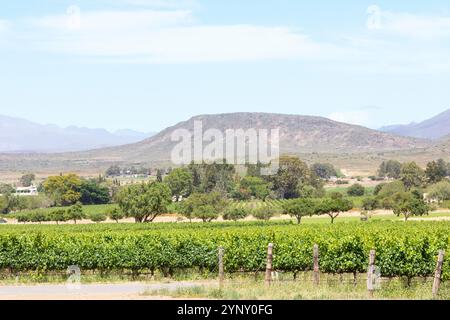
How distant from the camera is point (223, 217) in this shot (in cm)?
12269

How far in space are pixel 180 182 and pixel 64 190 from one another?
2370cm

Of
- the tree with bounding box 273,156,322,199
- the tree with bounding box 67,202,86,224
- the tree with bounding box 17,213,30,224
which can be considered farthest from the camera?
the tree with bounding box 273,156,322,199

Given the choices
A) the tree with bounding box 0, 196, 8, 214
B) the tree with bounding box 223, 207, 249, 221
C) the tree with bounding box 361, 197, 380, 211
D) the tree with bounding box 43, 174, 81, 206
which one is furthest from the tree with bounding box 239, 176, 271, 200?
the tree with bounding box 0, 196, 8, 214

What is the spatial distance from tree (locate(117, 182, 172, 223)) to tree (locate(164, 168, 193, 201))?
1854 inches

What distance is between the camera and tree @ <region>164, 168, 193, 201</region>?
165 meters

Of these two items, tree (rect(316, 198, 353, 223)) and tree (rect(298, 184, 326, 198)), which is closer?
tree (rect(316, 198, 353, 223))

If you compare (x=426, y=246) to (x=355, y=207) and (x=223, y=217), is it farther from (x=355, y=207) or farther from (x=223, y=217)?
(x=355, y=207)

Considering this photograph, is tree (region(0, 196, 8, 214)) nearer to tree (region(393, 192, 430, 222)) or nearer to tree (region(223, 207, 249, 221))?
tree (region(223, 207, 249, 221))

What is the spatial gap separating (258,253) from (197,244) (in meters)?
3.40

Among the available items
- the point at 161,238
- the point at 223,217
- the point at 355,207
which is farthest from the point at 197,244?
the point at 355,207

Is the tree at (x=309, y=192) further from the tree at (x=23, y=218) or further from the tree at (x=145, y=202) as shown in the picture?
the tree at (x=23, y=218)

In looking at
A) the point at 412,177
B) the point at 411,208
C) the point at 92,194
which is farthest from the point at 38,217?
the point at 412,177

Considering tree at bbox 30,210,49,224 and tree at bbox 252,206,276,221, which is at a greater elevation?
tree at bbox 252,206,276,221
